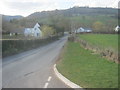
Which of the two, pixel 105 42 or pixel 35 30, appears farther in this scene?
pixel 35 30

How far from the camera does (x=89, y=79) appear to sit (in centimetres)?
1330

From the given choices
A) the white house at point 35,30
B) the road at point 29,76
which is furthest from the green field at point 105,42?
the white house at point 35,30

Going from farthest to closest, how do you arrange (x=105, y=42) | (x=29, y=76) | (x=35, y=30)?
(x=35, y=30) < (x=105, y=42) < (x=29, y=76)

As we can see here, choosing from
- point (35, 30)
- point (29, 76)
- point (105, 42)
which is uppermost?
point (35, 30)

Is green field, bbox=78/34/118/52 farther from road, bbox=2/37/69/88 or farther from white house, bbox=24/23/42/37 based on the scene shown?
white house, bbox=24/23/42/37

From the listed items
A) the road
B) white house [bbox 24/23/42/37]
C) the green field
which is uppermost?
white house [bbox 24/23/42/37]

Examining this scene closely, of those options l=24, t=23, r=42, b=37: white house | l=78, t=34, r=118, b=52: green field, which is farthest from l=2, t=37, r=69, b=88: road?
l=24, t=23, r=42, b=37: white house

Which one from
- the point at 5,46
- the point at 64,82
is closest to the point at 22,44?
the point at 5,46

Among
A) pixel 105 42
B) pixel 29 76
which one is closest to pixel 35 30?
pixel 105 42

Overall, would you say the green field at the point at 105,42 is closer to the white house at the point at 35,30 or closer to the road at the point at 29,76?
the road at the point at 29,76

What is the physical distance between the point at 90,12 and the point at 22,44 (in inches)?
5709

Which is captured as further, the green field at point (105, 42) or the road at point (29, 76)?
the green field at point (105, 42)

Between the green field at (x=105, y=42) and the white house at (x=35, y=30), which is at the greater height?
the white house at (x=35, y=30)

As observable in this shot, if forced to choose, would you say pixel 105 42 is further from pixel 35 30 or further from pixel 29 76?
pixel 35 30
